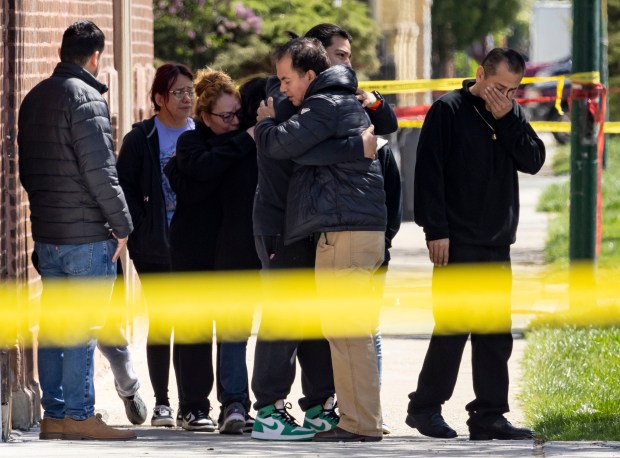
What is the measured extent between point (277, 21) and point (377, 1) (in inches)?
492

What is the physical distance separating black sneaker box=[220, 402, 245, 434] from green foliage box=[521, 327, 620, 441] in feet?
4.65

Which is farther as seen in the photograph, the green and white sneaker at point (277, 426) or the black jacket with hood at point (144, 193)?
the black jacket with hood at point (144, 193)

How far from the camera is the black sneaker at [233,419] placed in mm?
7777

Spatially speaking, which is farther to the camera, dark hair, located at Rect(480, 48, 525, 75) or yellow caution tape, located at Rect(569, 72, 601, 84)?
yellow caution tape, located at Rect(569, 72, 601, 84)

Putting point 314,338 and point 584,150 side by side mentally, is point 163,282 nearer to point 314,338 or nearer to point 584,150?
point 314,338

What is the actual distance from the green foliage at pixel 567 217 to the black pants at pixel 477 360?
8.08m

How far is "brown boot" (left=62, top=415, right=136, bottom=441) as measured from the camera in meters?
7.45

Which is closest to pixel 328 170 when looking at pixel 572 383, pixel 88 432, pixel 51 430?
pixel 88 432

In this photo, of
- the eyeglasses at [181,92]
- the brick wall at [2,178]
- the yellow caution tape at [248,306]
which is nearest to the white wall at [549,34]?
the yellow caution tape at [248,306]

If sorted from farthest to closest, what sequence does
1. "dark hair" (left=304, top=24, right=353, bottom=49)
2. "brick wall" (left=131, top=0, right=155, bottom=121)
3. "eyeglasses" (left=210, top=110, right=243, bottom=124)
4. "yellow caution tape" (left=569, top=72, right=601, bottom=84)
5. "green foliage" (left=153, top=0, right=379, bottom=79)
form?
"green foliage" (left=153, top=0, right=379, bottom=79)
"brick wall" (left=131, top=0, right=155, bottom=121)
"yellow caution tape" (left=569, top=72, right=601, bottom=84)
"eyeglasses" (left=210, top=110, right=243, bottom=124)
"dark hair" (left=304, top=24, right=353, bottom=49)

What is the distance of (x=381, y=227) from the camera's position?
716cm

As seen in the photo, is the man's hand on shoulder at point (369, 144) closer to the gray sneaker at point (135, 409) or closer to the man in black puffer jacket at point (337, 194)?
the man in black puffer jacket at point (337, 194)

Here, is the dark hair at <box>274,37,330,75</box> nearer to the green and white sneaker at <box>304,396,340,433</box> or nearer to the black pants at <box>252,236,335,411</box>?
the black pants at <box>252,236,335,411</box>

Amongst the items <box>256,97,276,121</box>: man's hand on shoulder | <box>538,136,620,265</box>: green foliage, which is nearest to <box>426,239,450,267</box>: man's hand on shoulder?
<box>256,97,276,121</box>: man's hand on shoulder
